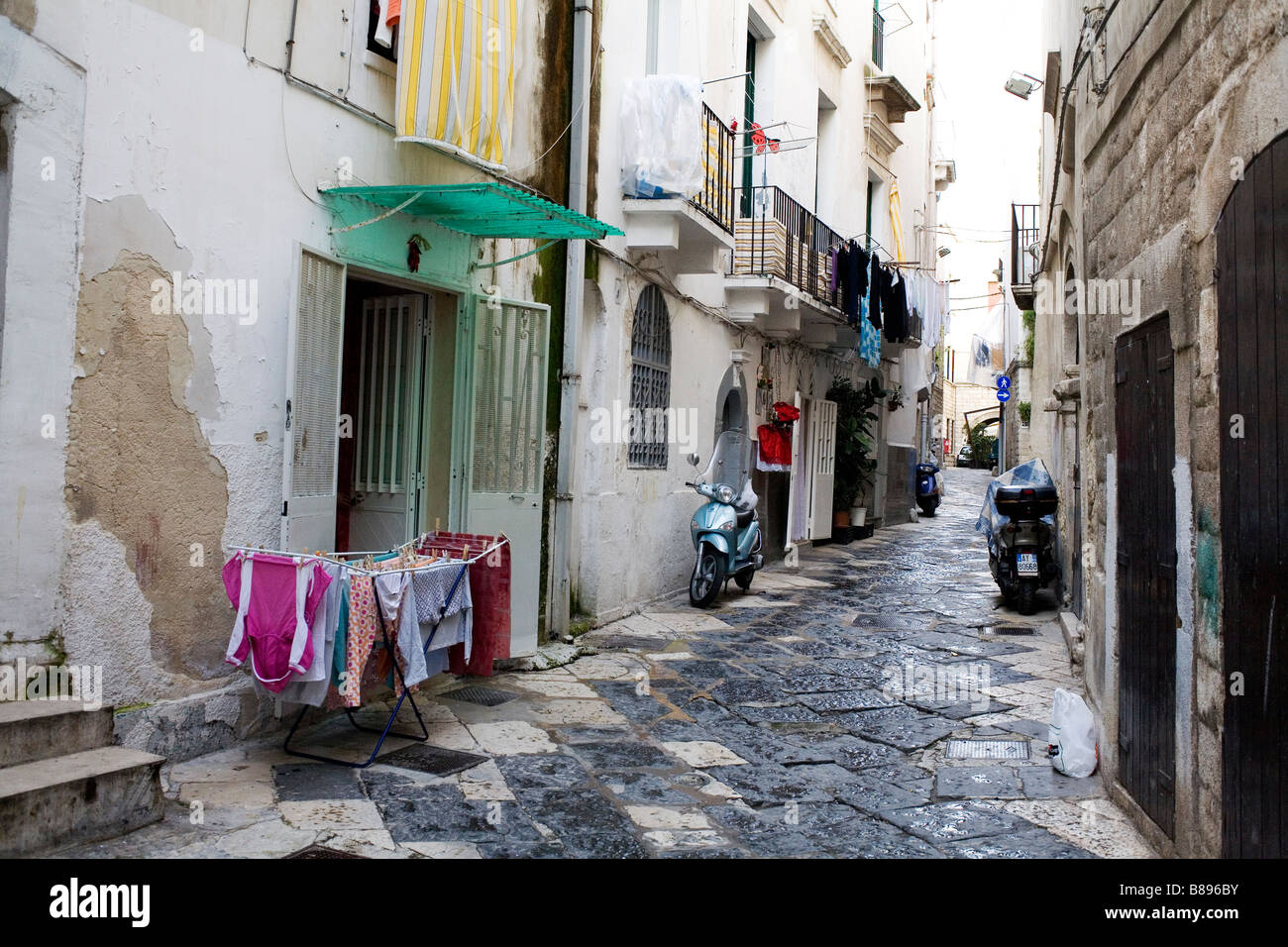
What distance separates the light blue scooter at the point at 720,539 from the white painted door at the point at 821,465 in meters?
4.74

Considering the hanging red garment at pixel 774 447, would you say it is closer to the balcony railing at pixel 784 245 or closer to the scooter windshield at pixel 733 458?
the scooter windshield at pixel 733 458

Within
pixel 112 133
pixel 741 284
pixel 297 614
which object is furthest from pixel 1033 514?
pixel 112 133

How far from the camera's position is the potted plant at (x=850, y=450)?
16953mm

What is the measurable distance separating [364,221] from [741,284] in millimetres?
6693

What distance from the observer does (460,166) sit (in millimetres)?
6852

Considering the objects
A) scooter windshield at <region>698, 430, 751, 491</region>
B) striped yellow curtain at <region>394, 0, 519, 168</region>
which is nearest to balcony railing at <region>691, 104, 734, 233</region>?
scooter windshield at <region>698, 430, 751, 491</region>

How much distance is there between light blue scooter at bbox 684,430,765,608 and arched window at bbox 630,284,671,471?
20.1 inches

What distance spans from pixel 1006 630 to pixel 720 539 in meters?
2.79

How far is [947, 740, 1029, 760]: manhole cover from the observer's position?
5.62 metres

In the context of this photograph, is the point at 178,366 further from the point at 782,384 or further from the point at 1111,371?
the point at 782,384

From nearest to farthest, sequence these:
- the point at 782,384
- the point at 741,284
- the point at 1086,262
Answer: the point at 1086,262
the point at 741,284
the point at 782,384

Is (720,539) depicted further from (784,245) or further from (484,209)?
(484,209)

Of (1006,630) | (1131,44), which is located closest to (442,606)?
(1131,44)

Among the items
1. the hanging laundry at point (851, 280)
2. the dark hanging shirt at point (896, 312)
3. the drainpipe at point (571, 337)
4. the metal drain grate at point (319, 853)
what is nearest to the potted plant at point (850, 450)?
the dark hanging shirt at point (896, 312)
